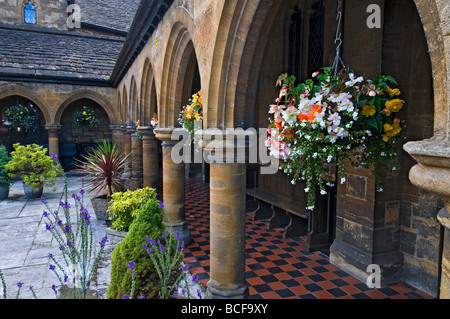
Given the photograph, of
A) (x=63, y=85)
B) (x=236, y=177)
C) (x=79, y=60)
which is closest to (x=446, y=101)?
(x=236, y=177)

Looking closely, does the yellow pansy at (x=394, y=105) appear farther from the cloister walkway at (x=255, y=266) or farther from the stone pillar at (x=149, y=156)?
the stone pillar at (x=149, y=156)

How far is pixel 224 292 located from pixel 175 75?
3.44 meters

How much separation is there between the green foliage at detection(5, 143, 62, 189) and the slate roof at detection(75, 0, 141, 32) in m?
10.9

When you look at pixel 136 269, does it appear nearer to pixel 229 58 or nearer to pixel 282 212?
pixel 229 58

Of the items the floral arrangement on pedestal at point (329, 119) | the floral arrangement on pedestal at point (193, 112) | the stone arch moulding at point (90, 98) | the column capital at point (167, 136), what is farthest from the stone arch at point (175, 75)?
the stone arch moulding at point (90, 98)

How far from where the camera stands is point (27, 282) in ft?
13.4

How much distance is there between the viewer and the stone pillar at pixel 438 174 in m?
1.18

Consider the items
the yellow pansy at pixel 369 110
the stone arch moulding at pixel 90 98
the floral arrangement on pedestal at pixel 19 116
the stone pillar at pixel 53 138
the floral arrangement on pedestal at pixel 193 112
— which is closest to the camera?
the yellow pansy at pixel 369 110

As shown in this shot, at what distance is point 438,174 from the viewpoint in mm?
1214

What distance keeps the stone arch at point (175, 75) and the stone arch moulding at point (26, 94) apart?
9.47m

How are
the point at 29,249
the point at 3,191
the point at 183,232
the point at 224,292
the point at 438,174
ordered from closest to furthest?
the point at 438,174, the point at 224,292, the point at 29,249, the point at 183,232, the point at 3,191

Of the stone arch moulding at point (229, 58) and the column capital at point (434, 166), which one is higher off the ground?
the stone arch moulding at point (229, 58)

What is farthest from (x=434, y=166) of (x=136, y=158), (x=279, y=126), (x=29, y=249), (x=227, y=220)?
(x=136, y=158)
